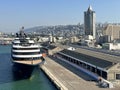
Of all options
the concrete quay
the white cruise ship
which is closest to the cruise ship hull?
the white cruise ship

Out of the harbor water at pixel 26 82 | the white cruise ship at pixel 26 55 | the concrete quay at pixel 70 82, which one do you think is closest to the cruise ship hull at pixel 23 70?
Answer: the white cruise ship at pixel 26 55

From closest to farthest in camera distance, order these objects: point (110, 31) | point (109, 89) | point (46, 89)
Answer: point (109, 89), point (46, 89), point (110, 31)

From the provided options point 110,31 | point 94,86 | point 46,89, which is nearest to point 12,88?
point 46,89

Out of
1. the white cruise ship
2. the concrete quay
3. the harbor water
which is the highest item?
the white cruise ship

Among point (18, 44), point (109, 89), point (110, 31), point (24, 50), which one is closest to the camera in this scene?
point (109, 89)

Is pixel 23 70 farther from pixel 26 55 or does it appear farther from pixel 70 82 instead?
pixel 70 82

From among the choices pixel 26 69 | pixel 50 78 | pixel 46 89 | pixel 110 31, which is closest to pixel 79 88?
pixel 46 89

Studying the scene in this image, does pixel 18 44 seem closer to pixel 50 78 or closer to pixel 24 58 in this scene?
pixel 24 58

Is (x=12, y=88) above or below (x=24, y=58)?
below

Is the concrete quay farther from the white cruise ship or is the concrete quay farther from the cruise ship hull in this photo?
the white cruise ship

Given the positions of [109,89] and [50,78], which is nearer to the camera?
[109,89]

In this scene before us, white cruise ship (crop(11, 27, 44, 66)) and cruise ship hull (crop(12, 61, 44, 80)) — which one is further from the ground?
white cruise ship (crop(11, 27, 44, 66))
